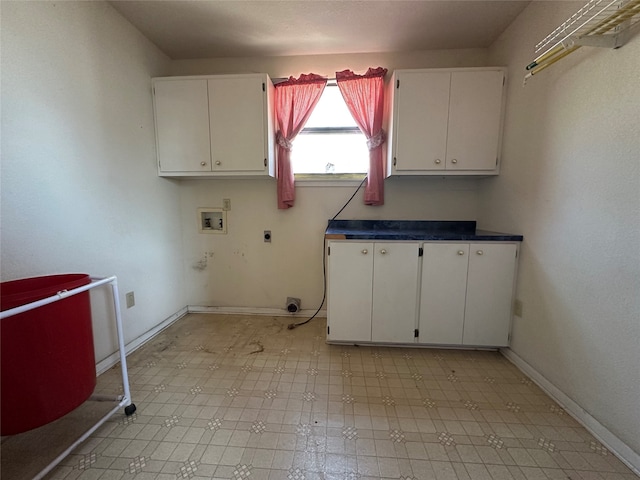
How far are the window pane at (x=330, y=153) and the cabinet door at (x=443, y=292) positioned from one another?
1019 millimetres

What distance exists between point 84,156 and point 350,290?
1.91 m

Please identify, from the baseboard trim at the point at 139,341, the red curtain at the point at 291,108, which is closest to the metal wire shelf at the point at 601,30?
the red curtain at the point at 291,108

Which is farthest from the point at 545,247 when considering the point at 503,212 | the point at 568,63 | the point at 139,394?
the point at 139,394

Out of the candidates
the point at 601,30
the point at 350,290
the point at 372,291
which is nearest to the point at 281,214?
the point at 350,290

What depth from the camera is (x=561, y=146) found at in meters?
1.41

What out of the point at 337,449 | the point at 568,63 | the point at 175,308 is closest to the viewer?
the point at 337,449

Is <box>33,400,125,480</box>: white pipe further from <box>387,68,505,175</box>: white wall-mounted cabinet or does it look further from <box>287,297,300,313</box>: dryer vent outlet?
<box>387,68,505,175</box>: white wall-mounted cabinet

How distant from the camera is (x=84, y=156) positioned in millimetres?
1518

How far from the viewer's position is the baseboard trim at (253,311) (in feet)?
8.18

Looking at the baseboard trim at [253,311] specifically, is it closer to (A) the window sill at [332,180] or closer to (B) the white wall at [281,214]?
(B) the white wall at [281,214]

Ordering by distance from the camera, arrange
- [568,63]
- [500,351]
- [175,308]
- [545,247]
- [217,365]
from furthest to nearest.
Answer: [175,308] < [500,351] < [217,365] < [545,247] < [568,63]

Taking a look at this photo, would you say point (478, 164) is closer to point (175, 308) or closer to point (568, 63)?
point (568, 63)

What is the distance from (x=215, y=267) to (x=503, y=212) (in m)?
2.60

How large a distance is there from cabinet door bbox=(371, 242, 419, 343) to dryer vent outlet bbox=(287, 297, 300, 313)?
0.84m
